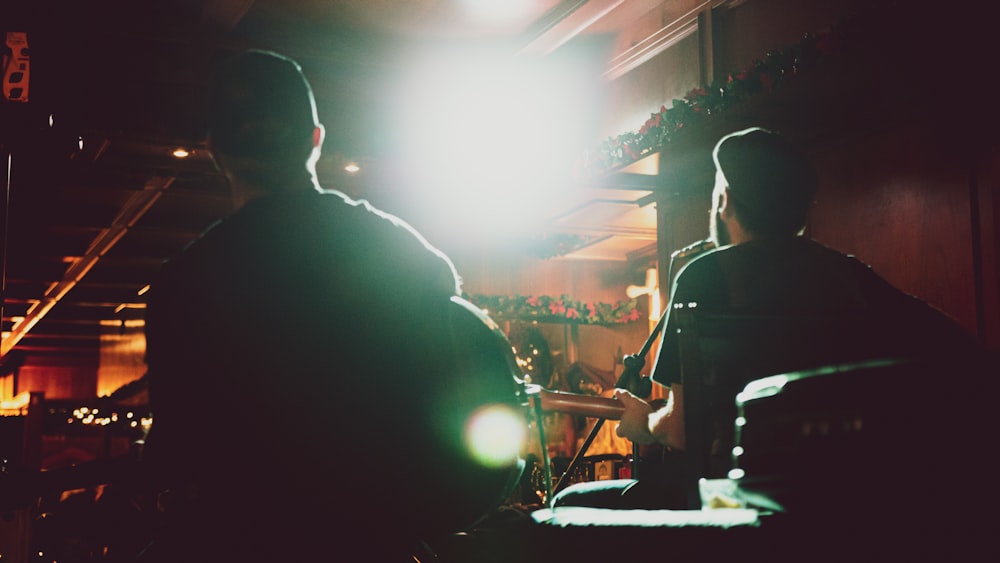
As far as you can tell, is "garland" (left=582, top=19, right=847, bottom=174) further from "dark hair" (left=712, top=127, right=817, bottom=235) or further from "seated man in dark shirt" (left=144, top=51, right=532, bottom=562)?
"seated man in dark shirt" (left=144, top=51, right=532, bottom=562)

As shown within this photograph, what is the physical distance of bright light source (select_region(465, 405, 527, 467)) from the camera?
1.37 m

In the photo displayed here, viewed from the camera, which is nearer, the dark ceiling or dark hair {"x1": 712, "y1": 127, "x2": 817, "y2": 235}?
dark hair {"x1": 712, "y1": 127, "x2": 817, "y2": 235}

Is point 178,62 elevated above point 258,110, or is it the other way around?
point 178,62

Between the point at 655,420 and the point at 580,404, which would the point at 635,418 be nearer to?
the point at 655,420

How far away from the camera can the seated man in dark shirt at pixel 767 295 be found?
2.03m

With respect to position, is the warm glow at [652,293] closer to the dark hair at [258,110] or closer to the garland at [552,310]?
the garland at [552,310]

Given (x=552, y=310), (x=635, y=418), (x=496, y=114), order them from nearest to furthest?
(x=635, y=418), (x=496, y=114), (x=552, y=310)

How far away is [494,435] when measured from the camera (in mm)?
1387

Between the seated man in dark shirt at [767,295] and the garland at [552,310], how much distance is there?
20.6ft

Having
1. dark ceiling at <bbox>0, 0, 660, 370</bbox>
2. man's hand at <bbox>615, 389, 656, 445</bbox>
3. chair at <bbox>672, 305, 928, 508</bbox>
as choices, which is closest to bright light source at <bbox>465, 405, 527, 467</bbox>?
chair at <bbox>672, 305, 928, 508</bbox>

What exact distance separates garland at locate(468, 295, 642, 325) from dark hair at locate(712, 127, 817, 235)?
249 inches

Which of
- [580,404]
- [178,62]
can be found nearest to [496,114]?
[178,62]

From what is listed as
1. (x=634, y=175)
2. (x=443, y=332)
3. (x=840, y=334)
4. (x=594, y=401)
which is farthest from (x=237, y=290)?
(x=634, y=175)

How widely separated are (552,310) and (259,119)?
776 centimetres
